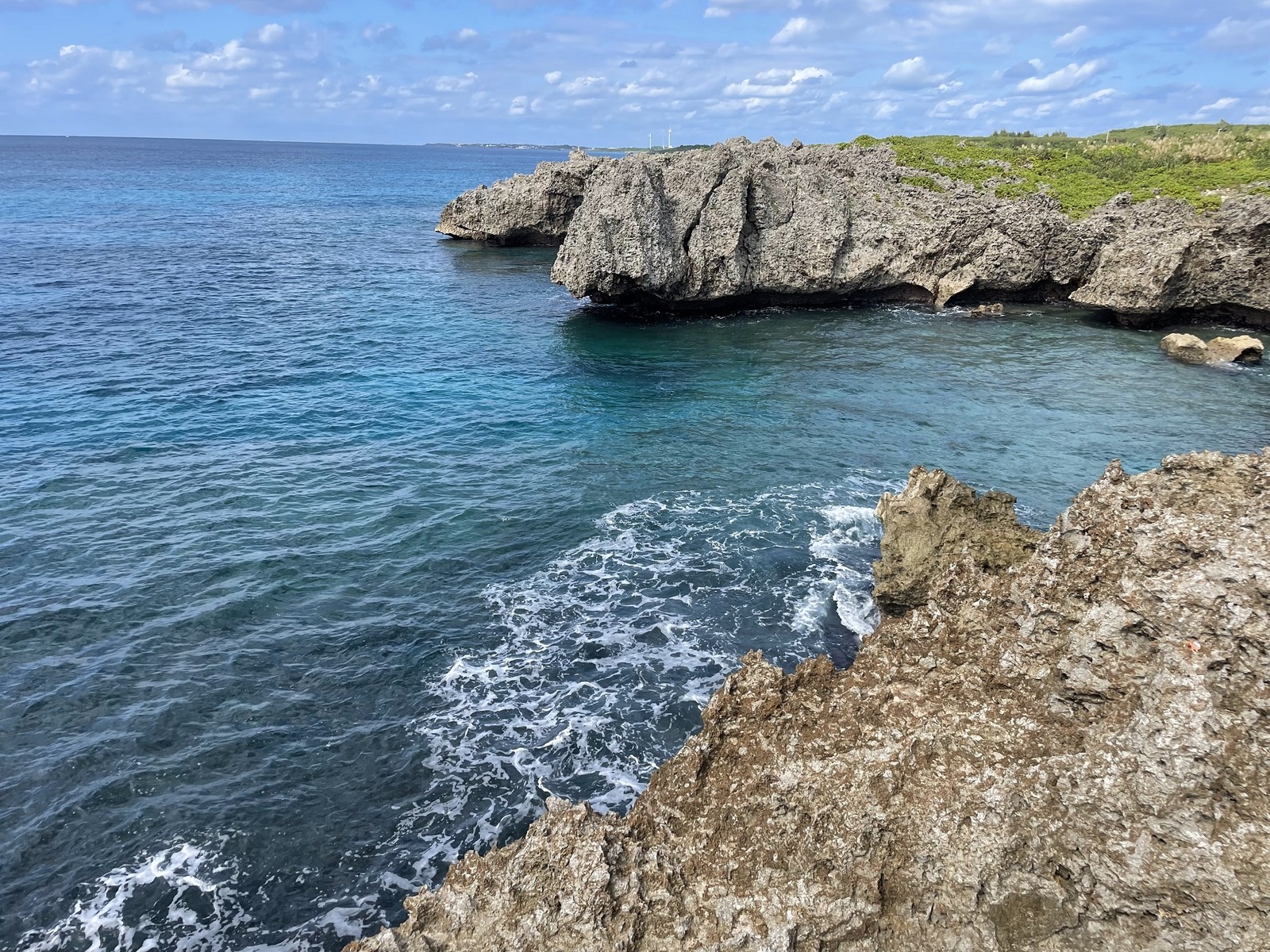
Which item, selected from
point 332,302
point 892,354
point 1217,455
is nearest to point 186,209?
point 332,302

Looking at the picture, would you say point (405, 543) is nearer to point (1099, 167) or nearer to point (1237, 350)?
point (1237, 350)

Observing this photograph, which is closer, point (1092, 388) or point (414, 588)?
point (414, 588)

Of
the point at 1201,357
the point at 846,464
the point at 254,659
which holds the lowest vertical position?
the point at 254,659

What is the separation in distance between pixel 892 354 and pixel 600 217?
2009 centimetres

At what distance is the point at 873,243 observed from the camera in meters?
54.1

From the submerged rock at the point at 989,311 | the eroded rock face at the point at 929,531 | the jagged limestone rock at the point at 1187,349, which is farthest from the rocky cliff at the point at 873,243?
the eroded rock face at the point at 929,531

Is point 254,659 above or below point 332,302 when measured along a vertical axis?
below

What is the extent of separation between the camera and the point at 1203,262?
152ft

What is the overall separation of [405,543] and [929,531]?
50.9 ft

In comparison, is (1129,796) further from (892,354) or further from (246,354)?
(246,354)

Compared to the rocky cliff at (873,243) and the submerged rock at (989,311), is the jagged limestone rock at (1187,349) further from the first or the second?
the submerged rock at (989,311)

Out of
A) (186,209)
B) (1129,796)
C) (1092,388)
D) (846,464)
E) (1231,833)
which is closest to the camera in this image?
(1231,833)

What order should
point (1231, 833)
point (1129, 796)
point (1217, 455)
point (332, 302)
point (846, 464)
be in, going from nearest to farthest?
1. point (1231, 833)
2. point (1129, 796)
3. point (1217, 455)
4. point (846, 464)
5. point (332, 302)

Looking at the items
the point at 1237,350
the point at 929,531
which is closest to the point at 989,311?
the point at 1237,350
